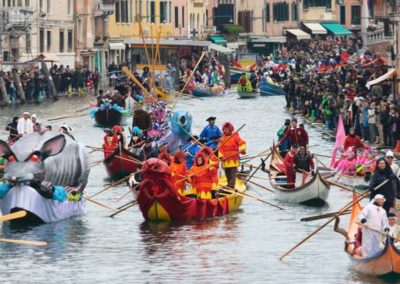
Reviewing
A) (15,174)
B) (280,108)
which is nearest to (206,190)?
(15,174)

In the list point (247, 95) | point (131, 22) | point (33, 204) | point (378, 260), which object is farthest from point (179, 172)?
point (131, 22)

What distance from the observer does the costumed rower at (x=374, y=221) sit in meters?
31.6

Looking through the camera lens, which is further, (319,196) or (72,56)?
(72,56)

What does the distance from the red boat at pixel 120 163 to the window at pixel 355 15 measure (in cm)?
11857

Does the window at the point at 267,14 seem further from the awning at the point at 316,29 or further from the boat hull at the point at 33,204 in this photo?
the boat hull at the point at 33,204

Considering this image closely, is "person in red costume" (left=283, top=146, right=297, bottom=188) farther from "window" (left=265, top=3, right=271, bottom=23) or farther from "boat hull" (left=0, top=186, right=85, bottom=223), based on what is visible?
"window" (left=265, top=3, right=271, bottom=23)

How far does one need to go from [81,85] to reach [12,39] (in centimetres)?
451

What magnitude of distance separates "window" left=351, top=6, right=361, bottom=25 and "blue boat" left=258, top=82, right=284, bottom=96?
68.7 m

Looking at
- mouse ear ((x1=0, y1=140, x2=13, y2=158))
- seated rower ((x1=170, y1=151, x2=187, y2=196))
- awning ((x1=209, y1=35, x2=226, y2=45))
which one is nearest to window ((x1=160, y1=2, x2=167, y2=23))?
awning ((x1=209, y1=35, x2=226, y2=45))

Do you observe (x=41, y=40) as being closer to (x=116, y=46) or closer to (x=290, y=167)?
(x=116, y=46)

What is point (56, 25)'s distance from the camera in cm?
10919

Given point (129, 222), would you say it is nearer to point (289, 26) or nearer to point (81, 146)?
point (81, 146)

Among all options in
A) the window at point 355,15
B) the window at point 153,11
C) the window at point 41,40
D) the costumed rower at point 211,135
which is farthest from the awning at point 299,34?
the costumed rower at point 211,135

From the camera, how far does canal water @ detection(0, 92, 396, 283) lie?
1321 inches
